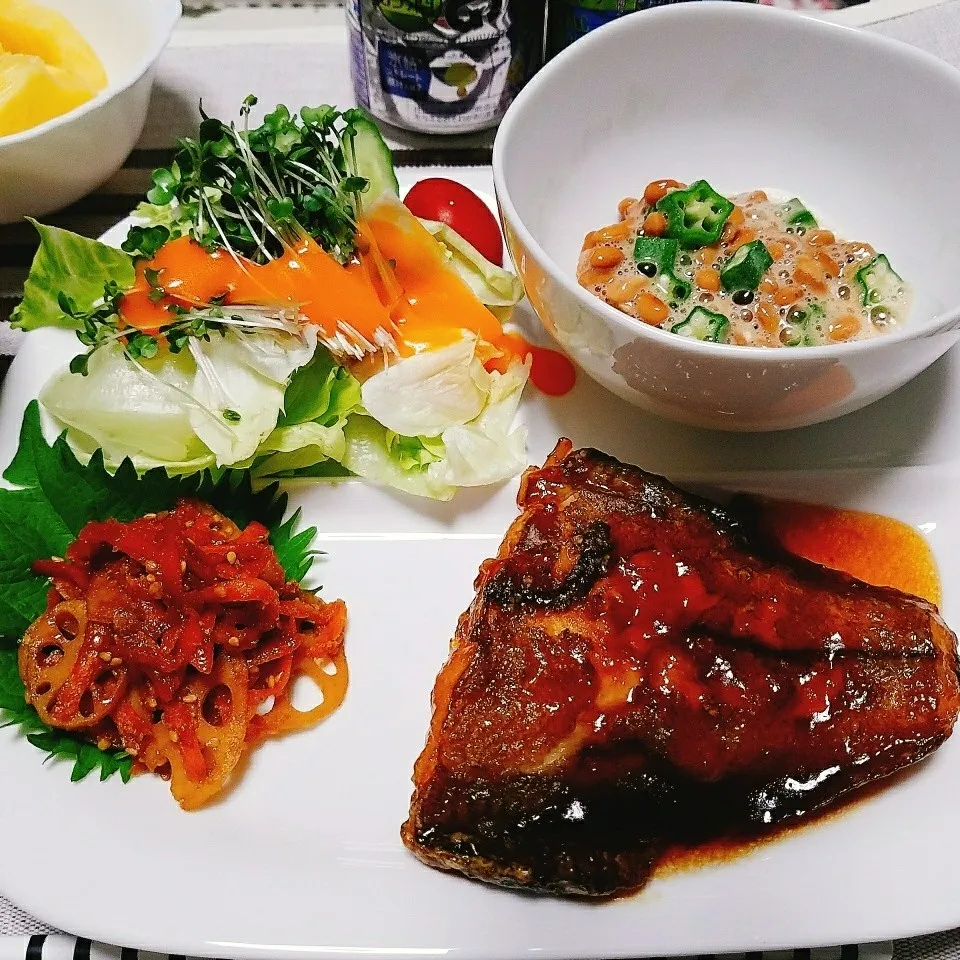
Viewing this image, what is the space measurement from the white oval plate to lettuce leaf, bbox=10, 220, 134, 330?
1.00m

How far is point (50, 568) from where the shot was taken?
1.93 m

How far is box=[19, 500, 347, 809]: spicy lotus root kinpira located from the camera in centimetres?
180

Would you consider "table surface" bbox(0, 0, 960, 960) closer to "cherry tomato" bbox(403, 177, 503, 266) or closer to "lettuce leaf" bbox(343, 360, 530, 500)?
"cherry tomato" bbox(403, 177, 503, 266)

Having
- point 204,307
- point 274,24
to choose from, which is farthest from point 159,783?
point 274,24

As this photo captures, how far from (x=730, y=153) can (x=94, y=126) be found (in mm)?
1797

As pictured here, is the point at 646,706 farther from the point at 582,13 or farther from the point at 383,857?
the point at 582,13

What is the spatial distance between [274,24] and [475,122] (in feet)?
3.49

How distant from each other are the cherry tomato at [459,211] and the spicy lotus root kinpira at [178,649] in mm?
1116

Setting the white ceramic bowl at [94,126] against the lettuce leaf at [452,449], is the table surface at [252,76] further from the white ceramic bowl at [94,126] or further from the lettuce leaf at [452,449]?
the lettuce leaf at [452,449]

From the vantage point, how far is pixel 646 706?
1675mm

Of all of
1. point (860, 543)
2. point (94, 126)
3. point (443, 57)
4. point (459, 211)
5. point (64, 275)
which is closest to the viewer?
point (860, 543)

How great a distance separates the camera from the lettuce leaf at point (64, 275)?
7.59 feet

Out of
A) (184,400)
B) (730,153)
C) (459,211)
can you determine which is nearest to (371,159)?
(459,211)

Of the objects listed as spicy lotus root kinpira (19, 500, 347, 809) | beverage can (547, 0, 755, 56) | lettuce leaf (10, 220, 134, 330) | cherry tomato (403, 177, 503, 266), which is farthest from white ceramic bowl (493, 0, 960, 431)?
lettuce leaf (10, 220, 134, 330)
